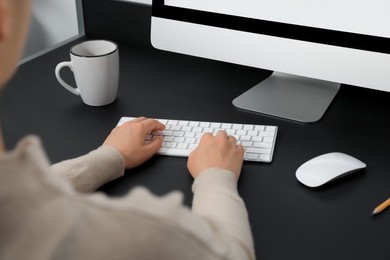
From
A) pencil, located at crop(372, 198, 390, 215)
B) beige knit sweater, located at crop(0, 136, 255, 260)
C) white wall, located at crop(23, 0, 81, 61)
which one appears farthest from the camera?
white wall, located at crop(23, 0, 81, 61)

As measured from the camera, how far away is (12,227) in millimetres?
379

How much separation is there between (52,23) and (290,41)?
1.00 metres

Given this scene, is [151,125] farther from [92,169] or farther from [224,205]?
[224,205]

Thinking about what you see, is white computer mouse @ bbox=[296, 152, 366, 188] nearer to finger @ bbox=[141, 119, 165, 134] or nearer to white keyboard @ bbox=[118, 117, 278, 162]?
white keyboard @ bbox=[118, 117, 278, 162]

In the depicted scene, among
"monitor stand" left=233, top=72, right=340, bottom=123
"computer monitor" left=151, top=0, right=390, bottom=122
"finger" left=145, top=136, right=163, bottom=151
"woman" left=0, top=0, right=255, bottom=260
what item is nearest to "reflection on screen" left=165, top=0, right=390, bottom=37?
"computer monitor" left=151, top=0, right=390, bottom=122

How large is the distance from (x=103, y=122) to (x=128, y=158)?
0.16 meters

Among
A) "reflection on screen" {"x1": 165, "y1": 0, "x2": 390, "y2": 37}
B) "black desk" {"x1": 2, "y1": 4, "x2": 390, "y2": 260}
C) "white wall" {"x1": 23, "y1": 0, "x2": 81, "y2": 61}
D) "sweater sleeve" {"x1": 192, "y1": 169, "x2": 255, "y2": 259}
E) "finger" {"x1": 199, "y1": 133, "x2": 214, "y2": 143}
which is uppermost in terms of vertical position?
"reflection on screen" {"x1": 165, "y1": 0, "x2": 390, "y2": 37}

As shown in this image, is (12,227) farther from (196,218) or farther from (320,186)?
(320,186)

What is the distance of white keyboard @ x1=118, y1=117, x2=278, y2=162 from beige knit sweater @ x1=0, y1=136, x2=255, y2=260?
350 mm

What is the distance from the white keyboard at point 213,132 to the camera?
2.64 feet

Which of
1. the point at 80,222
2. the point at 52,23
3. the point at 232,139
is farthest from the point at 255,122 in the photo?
the point at 52,23

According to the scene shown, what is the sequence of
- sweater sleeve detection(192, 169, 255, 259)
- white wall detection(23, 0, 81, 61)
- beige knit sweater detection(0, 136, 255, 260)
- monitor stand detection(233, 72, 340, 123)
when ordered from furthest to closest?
white wall detection(23, 0, 81, 61) < monitor stand detection(233, 72, 340, 123) < sweater sleeve detection(192, 169, 255, 259) < beige knit sweater detection(0, 136, 255, 260)

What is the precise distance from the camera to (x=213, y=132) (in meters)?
0.84

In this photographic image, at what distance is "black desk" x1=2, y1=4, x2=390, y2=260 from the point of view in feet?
2.17
